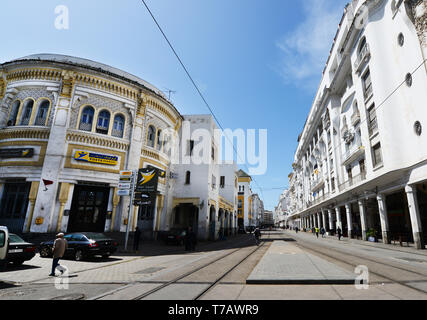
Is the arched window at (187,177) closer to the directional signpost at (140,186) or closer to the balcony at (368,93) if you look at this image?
the directional signpost at (140,186)

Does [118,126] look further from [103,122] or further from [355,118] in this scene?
[355,118]

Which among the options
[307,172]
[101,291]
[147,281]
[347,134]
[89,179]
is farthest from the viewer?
[307,172]

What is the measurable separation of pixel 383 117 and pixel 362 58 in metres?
7.39

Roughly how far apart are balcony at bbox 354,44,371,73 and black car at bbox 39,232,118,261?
86.7ft

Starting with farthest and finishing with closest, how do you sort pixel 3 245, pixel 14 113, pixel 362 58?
pixel 362 58 < pixel 14 113 < pixel 3 245

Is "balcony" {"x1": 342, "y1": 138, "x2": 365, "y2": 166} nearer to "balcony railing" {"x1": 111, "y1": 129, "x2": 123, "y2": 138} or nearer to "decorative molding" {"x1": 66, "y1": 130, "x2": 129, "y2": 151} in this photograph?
"decorative molding" {"x1": 66, "y1": 130, "x2": 129, "y2": 151}

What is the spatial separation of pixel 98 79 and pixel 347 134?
27.6 metres

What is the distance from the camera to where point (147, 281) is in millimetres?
7070

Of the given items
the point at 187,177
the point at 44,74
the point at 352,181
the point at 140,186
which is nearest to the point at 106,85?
the point at 44,74

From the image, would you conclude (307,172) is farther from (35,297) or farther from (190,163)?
(35,297)

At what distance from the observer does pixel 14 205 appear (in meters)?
17.2

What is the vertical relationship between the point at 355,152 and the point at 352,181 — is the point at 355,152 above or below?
above

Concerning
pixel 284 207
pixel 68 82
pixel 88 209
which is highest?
pixel 68 82

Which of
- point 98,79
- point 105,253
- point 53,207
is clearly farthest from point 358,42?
point 53,207
